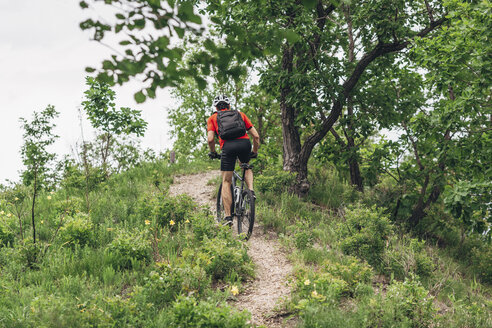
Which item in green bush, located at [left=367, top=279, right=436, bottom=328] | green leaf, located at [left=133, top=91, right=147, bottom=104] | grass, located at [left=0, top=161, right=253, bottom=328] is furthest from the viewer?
green bush, located at [left=367, top=279, right=436, bottom=328]

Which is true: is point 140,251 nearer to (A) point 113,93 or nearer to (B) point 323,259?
(B) point 323,259

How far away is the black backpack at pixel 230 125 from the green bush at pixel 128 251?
2100 mm

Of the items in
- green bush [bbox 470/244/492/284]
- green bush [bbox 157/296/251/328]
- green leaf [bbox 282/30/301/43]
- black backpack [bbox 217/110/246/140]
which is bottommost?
green bush [bbox 470/244/492/284]

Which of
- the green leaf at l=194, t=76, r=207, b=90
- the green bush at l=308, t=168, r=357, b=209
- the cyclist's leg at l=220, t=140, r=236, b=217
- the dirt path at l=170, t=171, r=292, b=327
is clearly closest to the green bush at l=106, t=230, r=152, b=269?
the dirt path at l=170, t=171, r=292, b=327

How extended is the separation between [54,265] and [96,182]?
4.46 metres

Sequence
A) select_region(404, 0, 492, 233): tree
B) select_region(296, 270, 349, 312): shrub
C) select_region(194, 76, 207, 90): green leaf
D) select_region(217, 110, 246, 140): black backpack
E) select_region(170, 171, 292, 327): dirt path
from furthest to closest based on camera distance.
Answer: select_region(404, 0, 492, 233): tree
select_region(217, 110, 246, 140): black backpack
select_region(170, 171, 292, 327): dirt path
select_region(296, 270, 349, 312): shrub
select_region(194, 76, 207, 90): green leaf

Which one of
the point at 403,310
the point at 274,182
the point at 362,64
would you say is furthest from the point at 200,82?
the point at 362,64

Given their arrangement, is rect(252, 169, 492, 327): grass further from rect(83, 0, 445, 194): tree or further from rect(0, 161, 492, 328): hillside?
rect(83, 0, 445, 194): tree

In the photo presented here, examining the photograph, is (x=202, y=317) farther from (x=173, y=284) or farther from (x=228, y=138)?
(x=228, y=138)

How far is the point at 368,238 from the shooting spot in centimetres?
582

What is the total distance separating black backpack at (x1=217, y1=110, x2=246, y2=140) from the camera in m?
5.98

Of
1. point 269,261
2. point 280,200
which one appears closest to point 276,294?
point 269,261

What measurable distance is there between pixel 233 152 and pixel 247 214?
3.97 ft

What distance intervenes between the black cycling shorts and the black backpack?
0.11m
